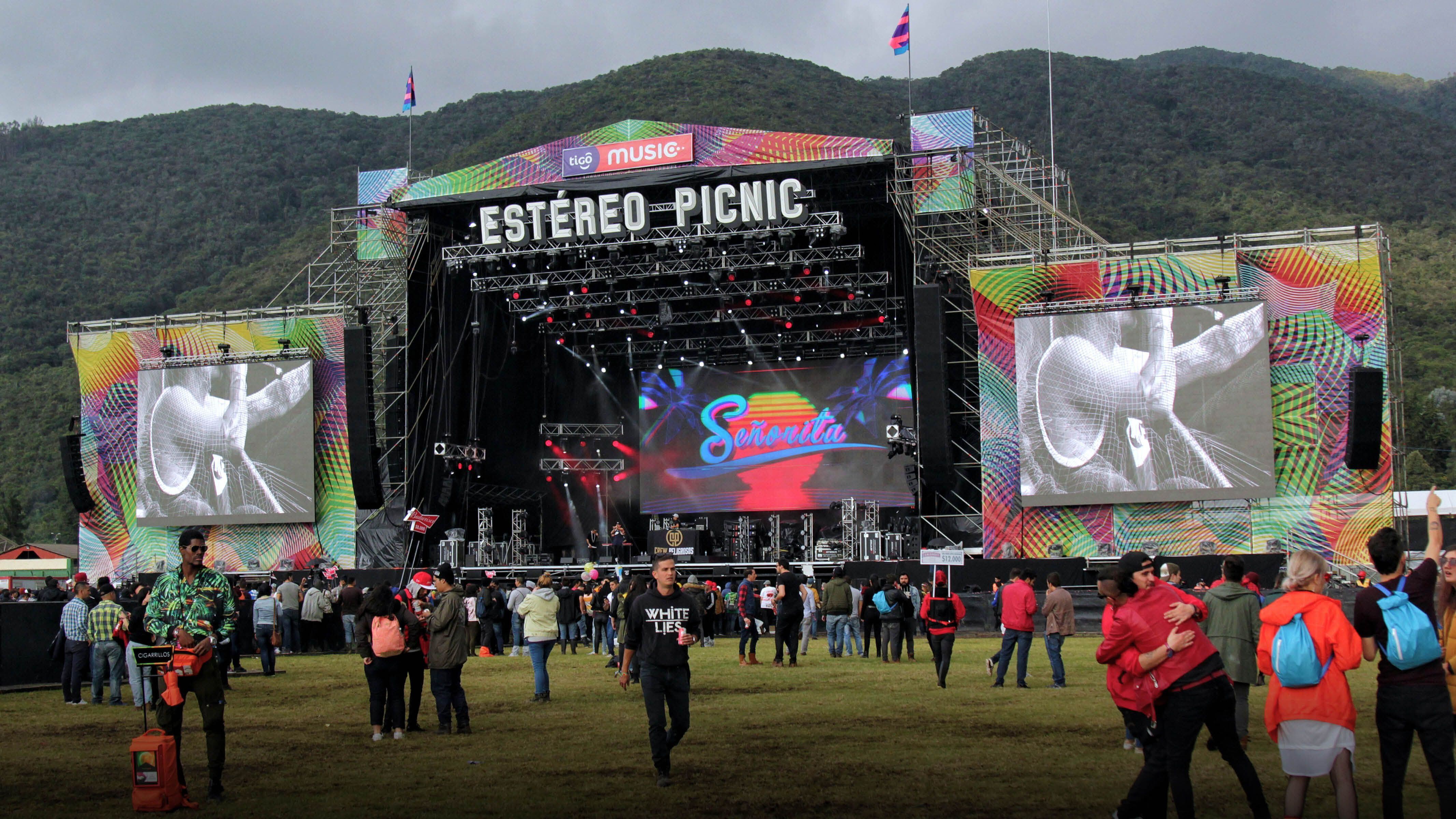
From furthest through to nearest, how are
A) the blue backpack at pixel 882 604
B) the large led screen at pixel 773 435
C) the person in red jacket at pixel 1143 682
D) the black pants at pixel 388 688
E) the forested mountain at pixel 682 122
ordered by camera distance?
the forested mountain at pixel 682 122 → the large led screen at pixel 773 435 → the blue backpack at pixel 882 604 → the black pants at pixel 388 688 → the person in red jacket at pixel 1143 682

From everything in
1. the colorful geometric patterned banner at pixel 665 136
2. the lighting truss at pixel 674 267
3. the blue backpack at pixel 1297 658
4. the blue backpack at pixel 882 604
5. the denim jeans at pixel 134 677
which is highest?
the colorful geometric patterned banner at pixel 665 136

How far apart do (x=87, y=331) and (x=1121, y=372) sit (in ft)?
81.1

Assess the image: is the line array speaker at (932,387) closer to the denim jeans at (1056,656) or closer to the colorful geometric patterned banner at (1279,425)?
the colorful geometric patterned banner at (1279,425)

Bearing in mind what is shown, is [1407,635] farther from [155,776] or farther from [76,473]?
[76,473]

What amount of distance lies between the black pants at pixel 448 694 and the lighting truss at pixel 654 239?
16.3 meters

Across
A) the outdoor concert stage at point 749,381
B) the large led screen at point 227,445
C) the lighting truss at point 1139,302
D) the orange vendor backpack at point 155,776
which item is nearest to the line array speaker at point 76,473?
the outdoor concert stage at point 749,381

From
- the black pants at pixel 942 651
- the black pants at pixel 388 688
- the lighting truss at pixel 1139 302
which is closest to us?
the black pants at pixel 388 688

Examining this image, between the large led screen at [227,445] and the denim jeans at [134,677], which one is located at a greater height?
the large led screen at [227,445]

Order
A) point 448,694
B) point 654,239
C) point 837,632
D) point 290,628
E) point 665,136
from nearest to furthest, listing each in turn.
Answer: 1. point 448,694
2. point 837,632
3. point 290,628
4. point 654,239
5. point 665,136

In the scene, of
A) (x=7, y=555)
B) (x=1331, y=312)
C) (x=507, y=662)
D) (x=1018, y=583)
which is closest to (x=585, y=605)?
(x=507, y=662)

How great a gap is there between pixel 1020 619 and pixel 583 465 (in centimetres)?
2242

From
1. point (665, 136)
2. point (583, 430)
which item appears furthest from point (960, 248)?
point (583, 430)

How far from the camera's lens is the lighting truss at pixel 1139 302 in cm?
2580

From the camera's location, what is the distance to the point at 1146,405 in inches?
1009
